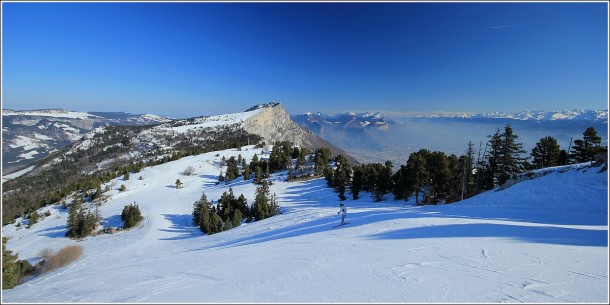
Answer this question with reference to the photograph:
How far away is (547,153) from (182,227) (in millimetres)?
48515

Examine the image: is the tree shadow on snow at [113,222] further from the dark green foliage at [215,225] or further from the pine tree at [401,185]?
the pine tree at [401,185]

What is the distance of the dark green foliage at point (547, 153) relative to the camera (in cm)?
3516

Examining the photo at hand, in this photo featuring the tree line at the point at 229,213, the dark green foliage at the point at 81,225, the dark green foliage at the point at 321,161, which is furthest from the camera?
the dark green foliage at the point at 321,161

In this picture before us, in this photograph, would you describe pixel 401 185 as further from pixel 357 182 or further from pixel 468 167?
pixel 468 167

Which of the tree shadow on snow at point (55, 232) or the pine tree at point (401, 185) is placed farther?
the tree shadow on snow at point (55, 232)

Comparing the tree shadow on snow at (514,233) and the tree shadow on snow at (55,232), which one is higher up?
the tree shadow on snow at (514,233)

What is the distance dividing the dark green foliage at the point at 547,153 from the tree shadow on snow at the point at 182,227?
44.6m

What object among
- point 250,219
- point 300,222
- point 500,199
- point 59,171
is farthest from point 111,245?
point 59,171

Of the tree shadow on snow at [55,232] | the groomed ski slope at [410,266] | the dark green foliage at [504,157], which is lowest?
the tree shadow on snow at [55,232]

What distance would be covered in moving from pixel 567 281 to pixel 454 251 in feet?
9.16

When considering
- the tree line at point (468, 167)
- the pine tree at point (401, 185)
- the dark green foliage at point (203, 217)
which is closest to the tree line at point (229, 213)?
the dark green foliage at point (203, 217)

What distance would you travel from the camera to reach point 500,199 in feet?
63.1

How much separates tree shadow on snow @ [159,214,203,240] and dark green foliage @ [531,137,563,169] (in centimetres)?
4464

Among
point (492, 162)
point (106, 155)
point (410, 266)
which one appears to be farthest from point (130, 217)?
point (106, 155)
